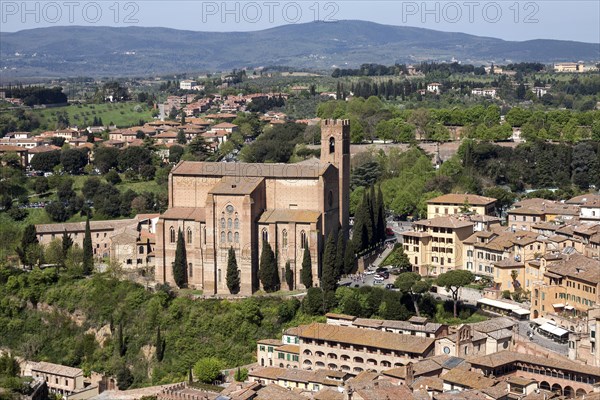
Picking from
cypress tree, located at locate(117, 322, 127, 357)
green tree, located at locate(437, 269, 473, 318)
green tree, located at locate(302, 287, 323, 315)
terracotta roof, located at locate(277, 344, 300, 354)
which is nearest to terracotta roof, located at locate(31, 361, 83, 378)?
cypress tree, located at locate(117, 322, 127, 357)

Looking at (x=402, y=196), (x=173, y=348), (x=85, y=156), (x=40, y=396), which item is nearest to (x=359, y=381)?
(x=173, y=348)

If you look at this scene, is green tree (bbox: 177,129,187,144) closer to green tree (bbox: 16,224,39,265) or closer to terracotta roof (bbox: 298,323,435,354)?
green tree (bbox: 16,224,39,265)

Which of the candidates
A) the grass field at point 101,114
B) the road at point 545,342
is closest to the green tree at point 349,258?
the road at point 545,342

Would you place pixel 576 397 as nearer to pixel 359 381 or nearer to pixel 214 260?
pixel 359 381

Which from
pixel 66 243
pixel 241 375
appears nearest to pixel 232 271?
pixel 241 375

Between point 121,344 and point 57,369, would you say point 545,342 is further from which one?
point 57,369

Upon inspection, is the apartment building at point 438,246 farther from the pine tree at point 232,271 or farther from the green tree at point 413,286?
the pine tree at point 232,271
